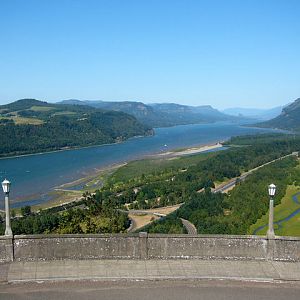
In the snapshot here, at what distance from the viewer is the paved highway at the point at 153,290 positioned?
9836 millimetres

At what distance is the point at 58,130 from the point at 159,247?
133 m

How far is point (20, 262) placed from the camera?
1141cm

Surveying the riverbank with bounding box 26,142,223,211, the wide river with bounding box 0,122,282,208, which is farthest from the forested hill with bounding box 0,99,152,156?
the riverbank with bounding box 26,142,223,211

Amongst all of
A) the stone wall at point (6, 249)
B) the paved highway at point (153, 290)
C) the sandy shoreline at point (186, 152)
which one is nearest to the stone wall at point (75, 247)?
the stone wall at point (6, 249)

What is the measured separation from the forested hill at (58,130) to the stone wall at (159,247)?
98.8 metres

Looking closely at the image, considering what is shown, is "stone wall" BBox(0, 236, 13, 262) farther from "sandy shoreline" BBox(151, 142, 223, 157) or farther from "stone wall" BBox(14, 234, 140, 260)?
"sandy shoreline" BBox(151, 142, 223, 157)

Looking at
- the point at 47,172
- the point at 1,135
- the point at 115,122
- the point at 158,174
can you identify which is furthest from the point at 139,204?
the point at 115,122

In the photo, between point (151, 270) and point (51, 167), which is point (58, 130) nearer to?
point (51, 167)

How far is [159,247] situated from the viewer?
1183cm

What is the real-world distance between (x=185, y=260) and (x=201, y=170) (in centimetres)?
6712

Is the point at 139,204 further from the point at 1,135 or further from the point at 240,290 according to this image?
the point at 1,135

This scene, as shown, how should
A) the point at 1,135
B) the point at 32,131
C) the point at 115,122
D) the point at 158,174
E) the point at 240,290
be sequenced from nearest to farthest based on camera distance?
the point at 240,290 < the point at 158,174 < the point at 1,135 < the point at 32,131 < the point at 115,122

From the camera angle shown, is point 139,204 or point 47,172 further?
point 47,172

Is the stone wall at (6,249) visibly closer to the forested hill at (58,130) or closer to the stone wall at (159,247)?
the stone wall at (159,247)
